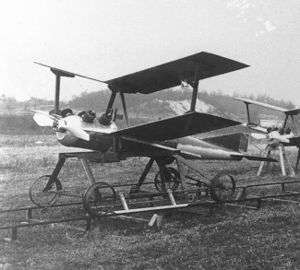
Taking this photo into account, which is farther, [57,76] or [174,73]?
[57,76]

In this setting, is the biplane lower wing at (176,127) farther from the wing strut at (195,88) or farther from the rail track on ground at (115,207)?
the rail track on ground at (115,207)

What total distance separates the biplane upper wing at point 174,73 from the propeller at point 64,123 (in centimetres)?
130

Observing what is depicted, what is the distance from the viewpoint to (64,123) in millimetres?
9203

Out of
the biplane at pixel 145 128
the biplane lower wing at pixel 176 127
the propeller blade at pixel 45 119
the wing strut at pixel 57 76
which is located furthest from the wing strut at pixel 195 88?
the propeller blade at pixel 45 119

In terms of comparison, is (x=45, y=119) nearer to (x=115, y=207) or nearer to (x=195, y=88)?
(x=115, y=207)

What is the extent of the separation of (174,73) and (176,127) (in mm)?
1081

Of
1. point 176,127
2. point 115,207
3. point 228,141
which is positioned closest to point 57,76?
point 176,127

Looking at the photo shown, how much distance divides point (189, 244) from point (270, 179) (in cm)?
981

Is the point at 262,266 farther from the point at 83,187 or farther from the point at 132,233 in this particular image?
the point at 83,187

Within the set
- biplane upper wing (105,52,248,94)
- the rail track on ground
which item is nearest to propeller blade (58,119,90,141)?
the rail track on ground

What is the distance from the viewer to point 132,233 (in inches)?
333

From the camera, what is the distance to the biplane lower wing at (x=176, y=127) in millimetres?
8906

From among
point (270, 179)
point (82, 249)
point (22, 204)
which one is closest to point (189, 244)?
point (82, 249)

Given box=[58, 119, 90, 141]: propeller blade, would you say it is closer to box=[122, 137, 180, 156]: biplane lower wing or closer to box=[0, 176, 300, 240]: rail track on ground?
box=[122, 137, 180, 156]: biplane lower wing
